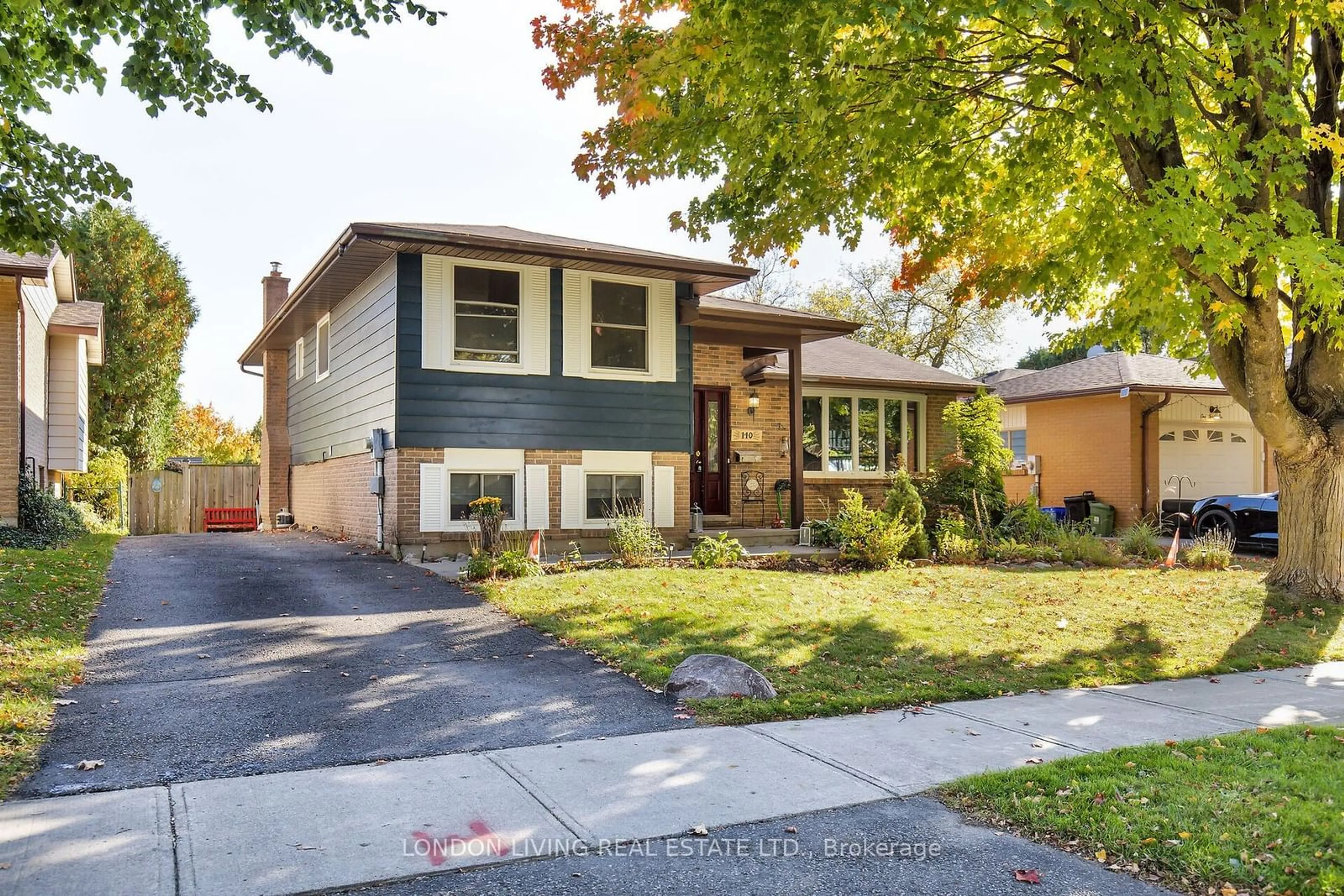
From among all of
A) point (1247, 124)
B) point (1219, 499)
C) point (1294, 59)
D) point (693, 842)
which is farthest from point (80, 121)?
point (1219, 499)

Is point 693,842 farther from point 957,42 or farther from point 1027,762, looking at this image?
point 957,42

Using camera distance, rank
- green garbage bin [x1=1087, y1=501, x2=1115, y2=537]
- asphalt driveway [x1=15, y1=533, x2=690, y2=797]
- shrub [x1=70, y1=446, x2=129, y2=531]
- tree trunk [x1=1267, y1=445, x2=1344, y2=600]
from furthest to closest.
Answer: shrub [x1=70, y1=446, x2=129, y2=531]
green garbage bin [x1=1087, y1=501, x2=1115, y2=537]
tree trunk [x1=1267, y1=445, x2=1344, y2=600]
asphalt driveway [x1=15, y1=533, x2=690, y2=797]

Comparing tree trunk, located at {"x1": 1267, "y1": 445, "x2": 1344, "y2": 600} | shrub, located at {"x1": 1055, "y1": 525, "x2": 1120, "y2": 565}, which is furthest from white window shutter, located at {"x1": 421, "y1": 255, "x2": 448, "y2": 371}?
tree trunk, located at {"x1": 1267, "y1": 445, "x2": 1344, "y2": 600}

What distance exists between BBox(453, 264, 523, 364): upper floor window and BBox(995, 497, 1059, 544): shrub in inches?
335

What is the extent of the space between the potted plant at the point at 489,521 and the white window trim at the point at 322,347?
6425 mm

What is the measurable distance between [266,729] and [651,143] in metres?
6.81

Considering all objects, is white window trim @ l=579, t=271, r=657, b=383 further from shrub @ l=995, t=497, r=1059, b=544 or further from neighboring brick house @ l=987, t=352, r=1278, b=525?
neighboring brick house @ l=987, t=352, r=1278, b=525

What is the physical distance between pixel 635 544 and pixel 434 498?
9.56ft

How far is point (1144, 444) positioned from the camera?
71.2 feet

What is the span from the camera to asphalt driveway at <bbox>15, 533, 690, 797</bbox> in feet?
16.6

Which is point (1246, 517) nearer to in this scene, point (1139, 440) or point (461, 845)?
point (1139, 440)

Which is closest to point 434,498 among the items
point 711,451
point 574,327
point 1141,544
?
point 574,327

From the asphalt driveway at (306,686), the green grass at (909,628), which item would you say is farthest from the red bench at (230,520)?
the green grass at (909,628)

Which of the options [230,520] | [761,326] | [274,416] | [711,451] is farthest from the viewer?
[230,520]
